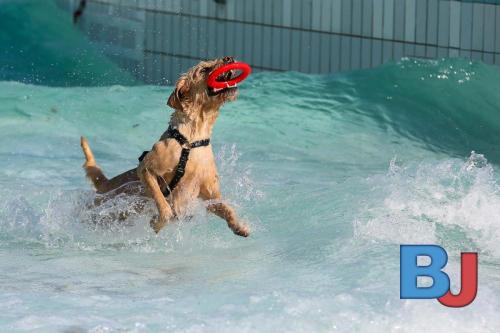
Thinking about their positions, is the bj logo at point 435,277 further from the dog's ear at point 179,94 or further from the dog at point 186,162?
the dog's ear at point 179,94

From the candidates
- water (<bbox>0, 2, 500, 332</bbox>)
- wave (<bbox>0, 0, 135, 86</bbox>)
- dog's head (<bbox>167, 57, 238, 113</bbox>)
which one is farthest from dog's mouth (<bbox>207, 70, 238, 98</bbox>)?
wave (<bbox>0, 0, 135, 86</bbox>)

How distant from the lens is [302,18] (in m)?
13.8

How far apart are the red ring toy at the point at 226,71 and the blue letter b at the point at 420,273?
4.40 feet

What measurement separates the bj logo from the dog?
48.3 inches

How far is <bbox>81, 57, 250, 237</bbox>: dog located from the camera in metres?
7.55

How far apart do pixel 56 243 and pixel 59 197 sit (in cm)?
33

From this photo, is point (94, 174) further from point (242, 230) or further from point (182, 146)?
point (242, 230)

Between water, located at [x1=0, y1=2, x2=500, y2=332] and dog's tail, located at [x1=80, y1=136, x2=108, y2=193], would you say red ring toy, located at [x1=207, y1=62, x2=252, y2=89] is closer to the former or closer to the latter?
water, located at [x1=0, y1=2, x2=500, y2=332]

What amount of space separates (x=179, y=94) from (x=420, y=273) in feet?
5.85

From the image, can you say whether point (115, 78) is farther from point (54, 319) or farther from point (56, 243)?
point (54, 319)

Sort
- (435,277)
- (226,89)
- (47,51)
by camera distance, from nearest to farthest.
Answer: (435,277) < (226,89) < (47,51)

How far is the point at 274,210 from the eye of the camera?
911cm

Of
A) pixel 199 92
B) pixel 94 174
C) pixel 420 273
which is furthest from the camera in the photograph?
pixel 94 174

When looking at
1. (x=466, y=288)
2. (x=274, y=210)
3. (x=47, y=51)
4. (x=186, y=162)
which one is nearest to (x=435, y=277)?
(x=466, y=288)
